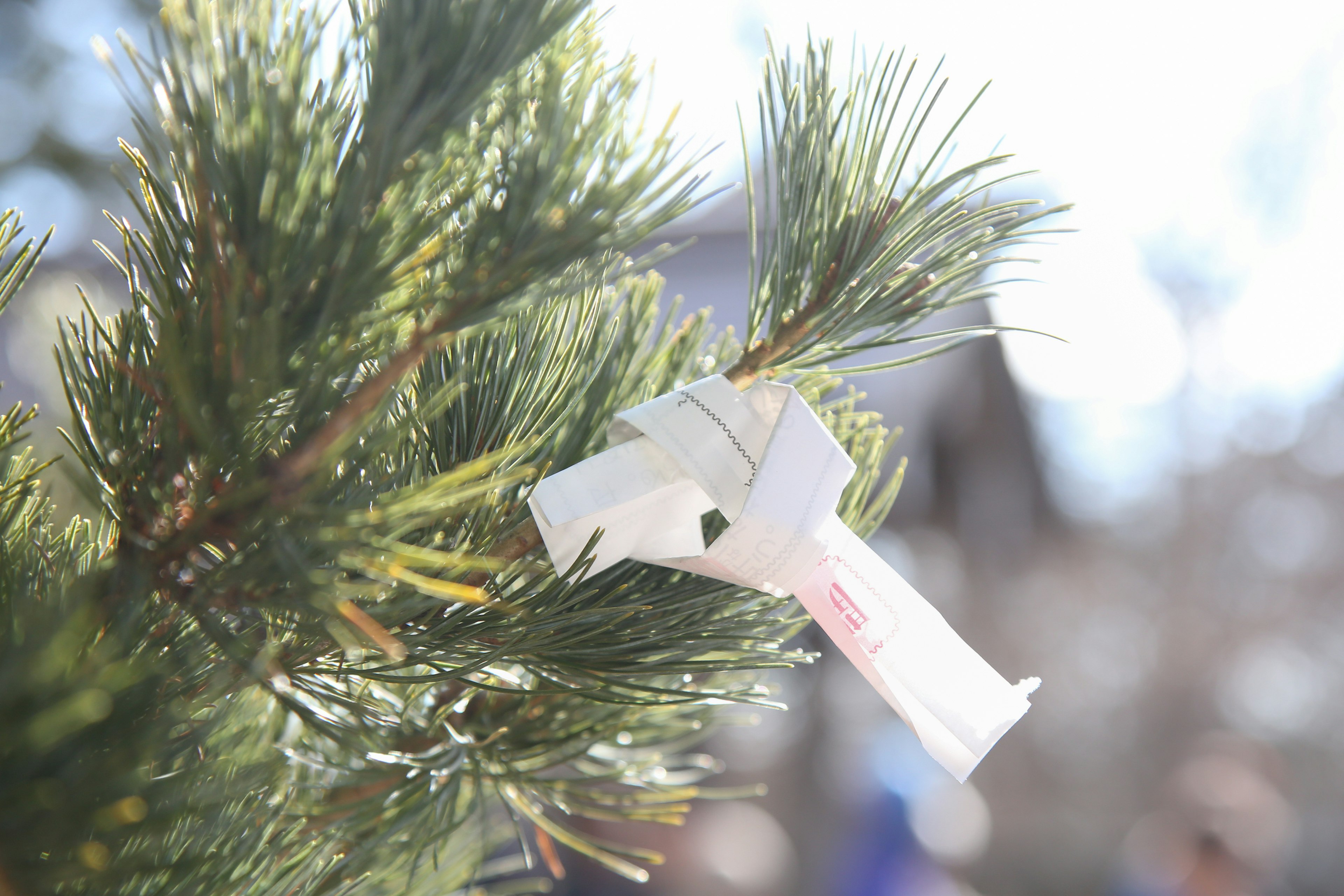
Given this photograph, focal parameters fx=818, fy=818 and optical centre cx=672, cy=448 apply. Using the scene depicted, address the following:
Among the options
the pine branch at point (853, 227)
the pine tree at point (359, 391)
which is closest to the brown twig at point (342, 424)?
the pine tree at point (359, 391)

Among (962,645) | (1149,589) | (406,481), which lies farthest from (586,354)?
(1149,589)

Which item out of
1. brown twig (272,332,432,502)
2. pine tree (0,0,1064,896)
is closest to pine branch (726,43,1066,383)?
pine tree (0,0,1064,896)

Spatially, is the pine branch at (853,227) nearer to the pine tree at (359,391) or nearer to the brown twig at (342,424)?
the pine tree at (359,391)

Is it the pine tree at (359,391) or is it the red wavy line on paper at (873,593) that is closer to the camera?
the pine tree at (359,391)

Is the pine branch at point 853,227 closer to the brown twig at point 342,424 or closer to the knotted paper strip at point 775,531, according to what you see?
the knotted paper strip at point 775,531

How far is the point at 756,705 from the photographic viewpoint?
39 cm

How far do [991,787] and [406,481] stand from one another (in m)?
6.92

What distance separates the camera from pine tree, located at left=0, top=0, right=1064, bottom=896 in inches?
9.6

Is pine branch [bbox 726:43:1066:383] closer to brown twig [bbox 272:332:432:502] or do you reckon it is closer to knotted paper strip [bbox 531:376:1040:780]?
knotted paper strip [bbox 531:376:1040:780]

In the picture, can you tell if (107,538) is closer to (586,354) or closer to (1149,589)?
(586,354)

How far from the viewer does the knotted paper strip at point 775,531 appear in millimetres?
317

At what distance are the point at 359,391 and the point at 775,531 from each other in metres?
0.16

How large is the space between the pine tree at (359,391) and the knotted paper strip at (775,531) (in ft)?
0.09

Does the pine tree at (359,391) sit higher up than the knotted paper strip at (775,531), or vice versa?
the pine tree at (359,391)
